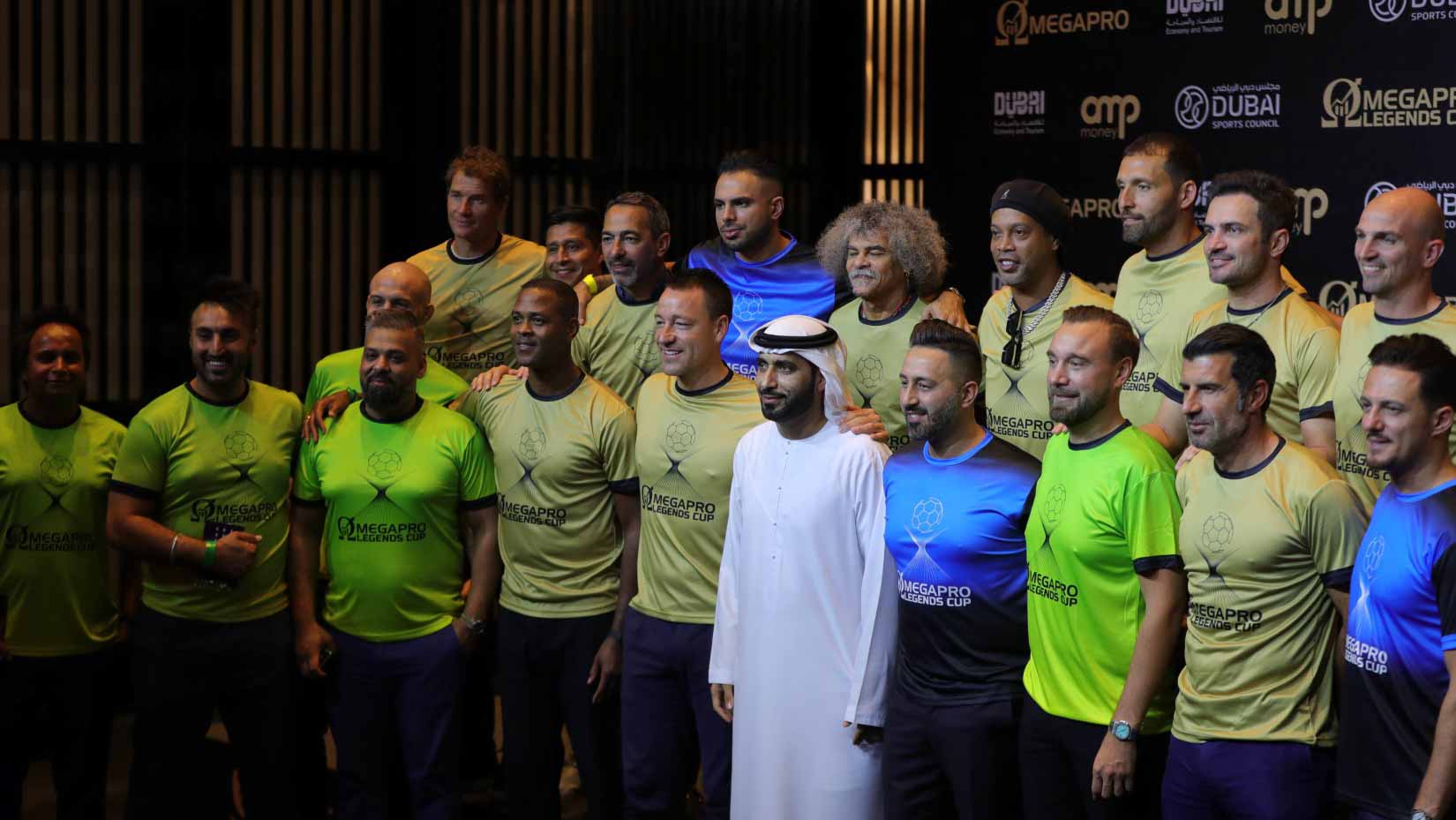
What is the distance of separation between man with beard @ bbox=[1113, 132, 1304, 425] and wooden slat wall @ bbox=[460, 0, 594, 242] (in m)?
3.92

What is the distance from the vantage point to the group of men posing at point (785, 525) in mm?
4059

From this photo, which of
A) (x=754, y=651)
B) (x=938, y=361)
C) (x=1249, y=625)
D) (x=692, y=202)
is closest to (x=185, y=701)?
(x=754, y=651)

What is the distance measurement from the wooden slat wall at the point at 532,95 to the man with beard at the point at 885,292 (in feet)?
10.7

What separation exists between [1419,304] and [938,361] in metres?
1.34

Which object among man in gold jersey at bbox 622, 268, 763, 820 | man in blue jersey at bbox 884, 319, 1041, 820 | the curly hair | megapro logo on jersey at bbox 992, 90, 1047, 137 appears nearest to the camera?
man in blue jersey at bbox 884, 319, 1041, 820

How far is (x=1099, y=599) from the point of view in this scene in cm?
425

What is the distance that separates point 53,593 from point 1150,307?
11.9 feet

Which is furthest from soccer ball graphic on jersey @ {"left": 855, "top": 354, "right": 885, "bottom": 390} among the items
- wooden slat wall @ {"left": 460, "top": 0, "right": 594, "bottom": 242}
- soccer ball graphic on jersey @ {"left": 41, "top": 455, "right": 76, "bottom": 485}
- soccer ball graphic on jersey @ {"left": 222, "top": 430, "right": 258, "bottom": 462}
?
wooden slat wall @ {"left": 460, "top": 0, "right": 594, "bottom": 242}

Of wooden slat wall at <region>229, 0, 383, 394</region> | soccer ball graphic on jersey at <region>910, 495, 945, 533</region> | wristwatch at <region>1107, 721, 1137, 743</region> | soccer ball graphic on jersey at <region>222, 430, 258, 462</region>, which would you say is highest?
wooden slat wall at <region>229, 0, 383, 394</region>

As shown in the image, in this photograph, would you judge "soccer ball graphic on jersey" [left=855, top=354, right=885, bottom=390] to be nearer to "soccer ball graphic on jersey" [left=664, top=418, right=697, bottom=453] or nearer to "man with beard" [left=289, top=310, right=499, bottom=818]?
"soccer ball graphic on jersey" [left=664, top=418, right=697, bottom=453]

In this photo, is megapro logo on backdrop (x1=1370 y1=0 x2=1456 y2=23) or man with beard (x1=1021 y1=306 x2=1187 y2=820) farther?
megapro logo on backdrop (x1=1370 y1=0 x2=1456 y2=23)

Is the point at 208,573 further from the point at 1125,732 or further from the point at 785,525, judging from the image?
the point at 1125,732

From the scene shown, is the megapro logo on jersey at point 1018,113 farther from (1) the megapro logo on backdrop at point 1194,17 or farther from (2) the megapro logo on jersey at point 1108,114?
(1) the megapro logo on backdrop at point 1194,17

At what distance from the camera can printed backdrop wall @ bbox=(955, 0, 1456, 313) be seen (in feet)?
21.4
